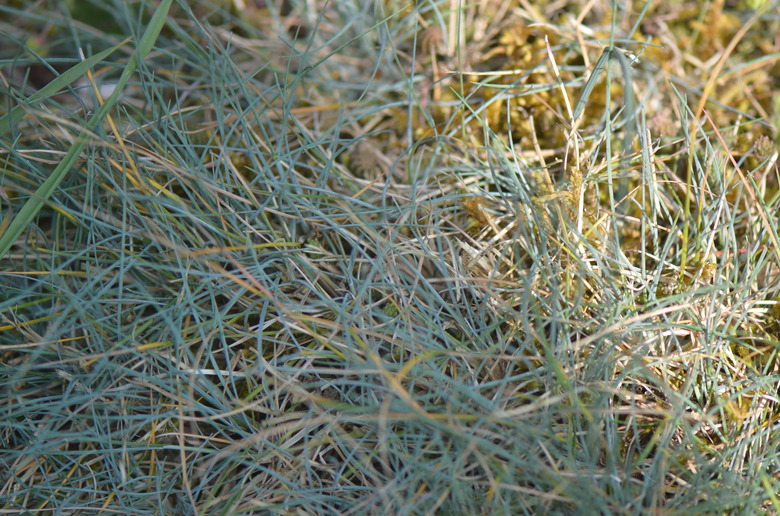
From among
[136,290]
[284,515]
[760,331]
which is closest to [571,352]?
[760,331]

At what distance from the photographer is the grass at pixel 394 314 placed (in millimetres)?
947

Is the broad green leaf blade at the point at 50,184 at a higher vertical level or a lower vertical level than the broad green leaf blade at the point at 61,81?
lower

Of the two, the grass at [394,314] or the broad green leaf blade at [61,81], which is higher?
the broad green leaf blade at [61,81]

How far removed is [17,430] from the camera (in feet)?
3.72

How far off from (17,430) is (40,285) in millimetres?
288

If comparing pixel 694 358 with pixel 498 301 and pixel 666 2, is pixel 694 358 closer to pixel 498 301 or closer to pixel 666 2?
pixel 498 301

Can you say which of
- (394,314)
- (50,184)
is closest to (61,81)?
(50,184)

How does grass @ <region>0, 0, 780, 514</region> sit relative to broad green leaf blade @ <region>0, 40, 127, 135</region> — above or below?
below

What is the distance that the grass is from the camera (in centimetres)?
95

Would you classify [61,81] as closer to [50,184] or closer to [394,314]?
[50,184]

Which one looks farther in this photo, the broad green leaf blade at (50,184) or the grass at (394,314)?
the broad green leaf blade at (50,184)

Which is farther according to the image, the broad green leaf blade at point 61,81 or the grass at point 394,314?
the broad green leaf blade at point 61,81

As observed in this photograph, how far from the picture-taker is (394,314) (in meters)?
1.12

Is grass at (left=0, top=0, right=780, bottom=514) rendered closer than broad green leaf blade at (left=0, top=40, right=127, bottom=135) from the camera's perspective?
A: Yes
